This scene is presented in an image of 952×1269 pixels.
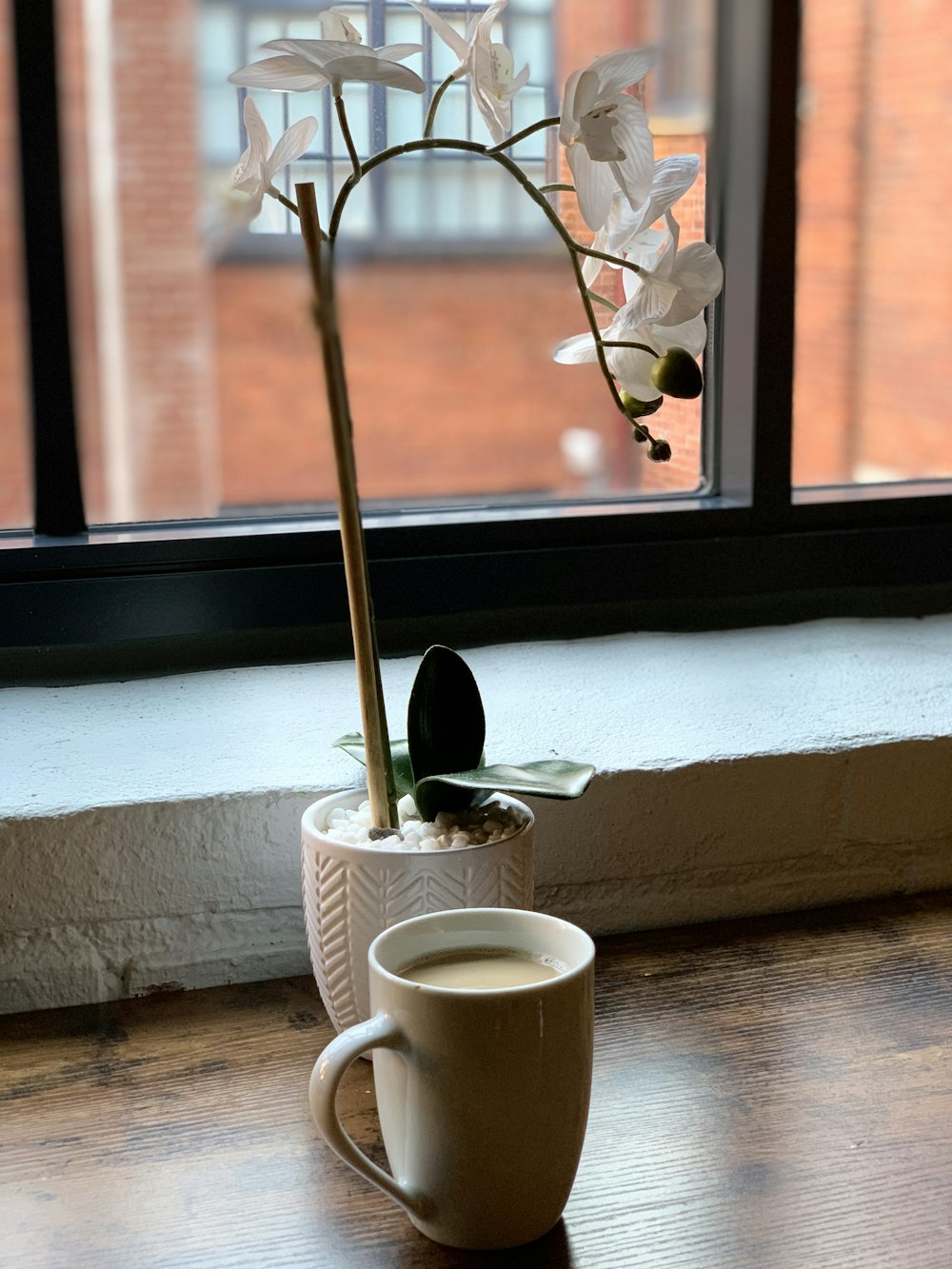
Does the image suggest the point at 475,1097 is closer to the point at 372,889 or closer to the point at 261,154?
the point at 372,889

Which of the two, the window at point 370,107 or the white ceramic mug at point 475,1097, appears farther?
the window at point 370,107

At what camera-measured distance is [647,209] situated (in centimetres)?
61

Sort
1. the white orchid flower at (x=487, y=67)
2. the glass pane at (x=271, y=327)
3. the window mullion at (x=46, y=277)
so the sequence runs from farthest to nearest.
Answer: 1. the glass pane at (x=271, y=327)
2. the window mullion at (x=46, y=277)
3. the white orchid flower at (x=487, y=67)

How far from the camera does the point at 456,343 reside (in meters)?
9.11

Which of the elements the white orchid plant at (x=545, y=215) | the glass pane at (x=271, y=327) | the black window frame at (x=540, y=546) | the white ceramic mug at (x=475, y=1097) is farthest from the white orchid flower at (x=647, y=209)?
the glass pane at (x=271, y=327)

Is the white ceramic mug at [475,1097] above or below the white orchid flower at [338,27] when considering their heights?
below

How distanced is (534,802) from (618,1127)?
226 mm

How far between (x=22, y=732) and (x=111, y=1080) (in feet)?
0.94

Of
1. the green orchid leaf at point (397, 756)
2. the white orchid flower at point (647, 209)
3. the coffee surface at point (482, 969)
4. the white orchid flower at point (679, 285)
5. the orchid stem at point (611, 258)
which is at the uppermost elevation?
the white orchid flower at point (647, 209)

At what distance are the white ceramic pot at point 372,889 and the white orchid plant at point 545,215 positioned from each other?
34 mm

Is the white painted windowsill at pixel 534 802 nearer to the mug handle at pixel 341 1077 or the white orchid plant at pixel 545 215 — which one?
the white orchid plant at pixel 545 215

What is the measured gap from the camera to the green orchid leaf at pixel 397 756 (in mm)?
684

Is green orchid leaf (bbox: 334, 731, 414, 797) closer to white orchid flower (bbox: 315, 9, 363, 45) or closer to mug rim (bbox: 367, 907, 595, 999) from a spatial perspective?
mug rim (bbox: 367, 907, 595, 999)

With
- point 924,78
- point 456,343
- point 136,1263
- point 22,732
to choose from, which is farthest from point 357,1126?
point 456,343
